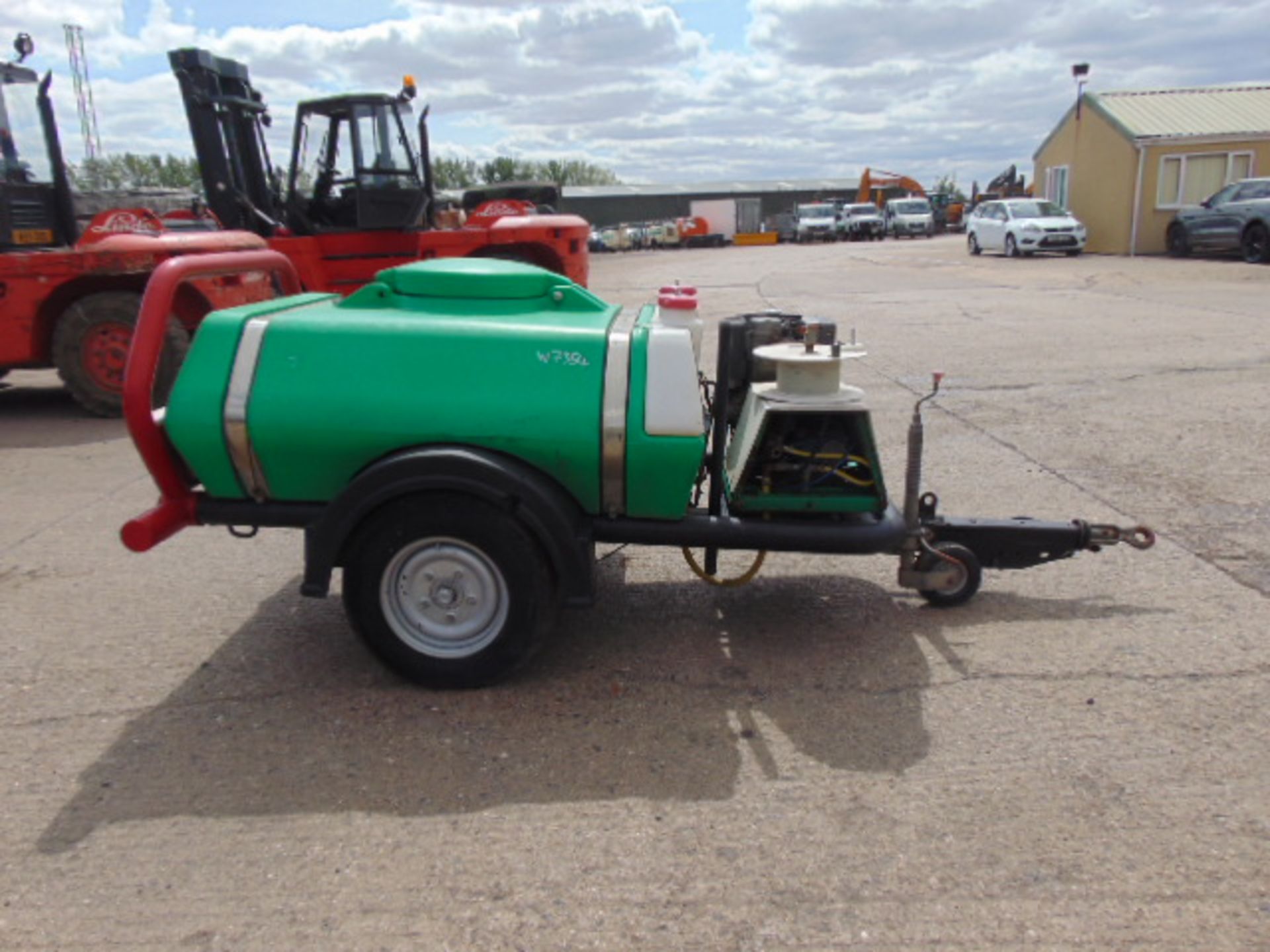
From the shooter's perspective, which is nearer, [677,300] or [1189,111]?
[677,300]

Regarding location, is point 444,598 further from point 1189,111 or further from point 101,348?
point 1189,111

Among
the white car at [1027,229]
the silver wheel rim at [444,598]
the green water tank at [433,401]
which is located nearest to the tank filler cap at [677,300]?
the green water tank at [433,401]

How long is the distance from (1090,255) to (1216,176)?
12.9ft

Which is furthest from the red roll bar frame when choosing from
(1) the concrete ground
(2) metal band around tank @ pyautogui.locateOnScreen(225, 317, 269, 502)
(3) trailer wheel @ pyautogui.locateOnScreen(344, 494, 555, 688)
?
(3) trailer wheel @ pyautogui.locateOnScreen(344, 494, 555, 688)

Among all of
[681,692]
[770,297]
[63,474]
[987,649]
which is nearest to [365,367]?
[681,692]

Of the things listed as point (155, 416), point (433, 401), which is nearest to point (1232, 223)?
point (433, 401)

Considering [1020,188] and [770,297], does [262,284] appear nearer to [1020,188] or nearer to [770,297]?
[770,297]

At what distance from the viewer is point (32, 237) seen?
350 inches

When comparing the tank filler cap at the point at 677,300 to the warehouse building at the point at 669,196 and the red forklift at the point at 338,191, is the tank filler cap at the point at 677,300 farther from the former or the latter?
the warehouse building at the point at 669,196

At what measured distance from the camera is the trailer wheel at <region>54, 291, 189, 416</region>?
8.21 m

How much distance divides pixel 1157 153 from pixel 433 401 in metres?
29.1

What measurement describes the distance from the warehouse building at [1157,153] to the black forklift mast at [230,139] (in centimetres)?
2438

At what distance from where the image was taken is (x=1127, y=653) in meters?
3.66

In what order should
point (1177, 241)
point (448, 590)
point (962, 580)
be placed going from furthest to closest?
point (1177, 241)
point (962, 580)
point (448, 590)
